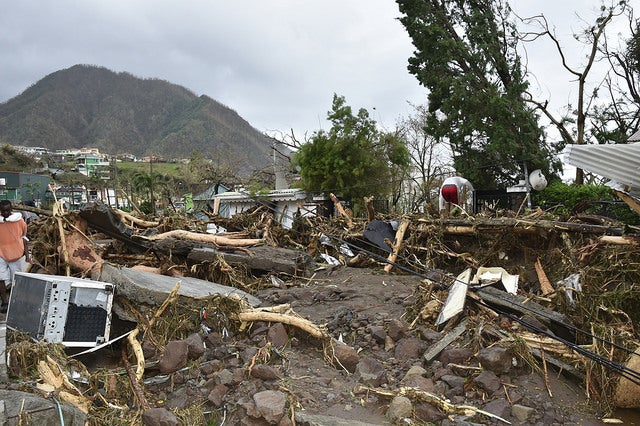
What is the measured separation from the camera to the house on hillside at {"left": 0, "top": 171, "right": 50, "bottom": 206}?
100 feet

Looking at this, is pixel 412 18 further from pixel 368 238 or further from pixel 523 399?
pixel 523 399

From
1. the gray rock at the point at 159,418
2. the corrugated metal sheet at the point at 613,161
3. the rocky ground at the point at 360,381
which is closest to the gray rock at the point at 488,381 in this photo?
the rocky ground at the point at 360,381

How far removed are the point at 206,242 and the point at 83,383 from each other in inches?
155

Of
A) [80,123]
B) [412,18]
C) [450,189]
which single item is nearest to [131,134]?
[80,123]

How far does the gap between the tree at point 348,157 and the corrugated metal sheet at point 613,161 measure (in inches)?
478

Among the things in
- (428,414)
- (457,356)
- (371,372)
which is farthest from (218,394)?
(457,356)

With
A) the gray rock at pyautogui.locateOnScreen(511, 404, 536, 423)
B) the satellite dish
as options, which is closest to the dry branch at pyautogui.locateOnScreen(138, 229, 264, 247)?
the gray rock at pyautogui.locateOnScreen(511, 404, 536, 423)

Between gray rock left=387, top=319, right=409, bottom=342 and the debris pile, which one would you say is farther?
gray rock left=387, top=319, right=409, bottom=342

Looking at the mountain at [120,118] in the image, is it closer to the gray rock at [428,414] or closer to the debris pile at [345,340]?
the debris pile at [345,340]

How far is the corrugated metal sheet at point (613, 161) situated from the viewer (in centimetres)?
513

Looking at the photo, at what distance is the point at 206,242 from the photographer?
7.88 m

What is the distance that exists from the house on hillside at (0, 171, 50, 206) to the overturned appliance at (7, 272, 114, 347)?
26.3 meters

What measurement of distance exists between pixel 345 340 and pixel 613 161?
3.38 m

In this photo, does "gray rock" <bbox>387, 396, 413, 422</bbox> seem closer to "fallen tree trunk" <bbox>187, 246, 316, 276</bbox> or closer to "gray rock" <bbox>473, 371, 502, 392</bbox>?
"gray rock" <bbox>473, 371, 502, 392</bbox>
